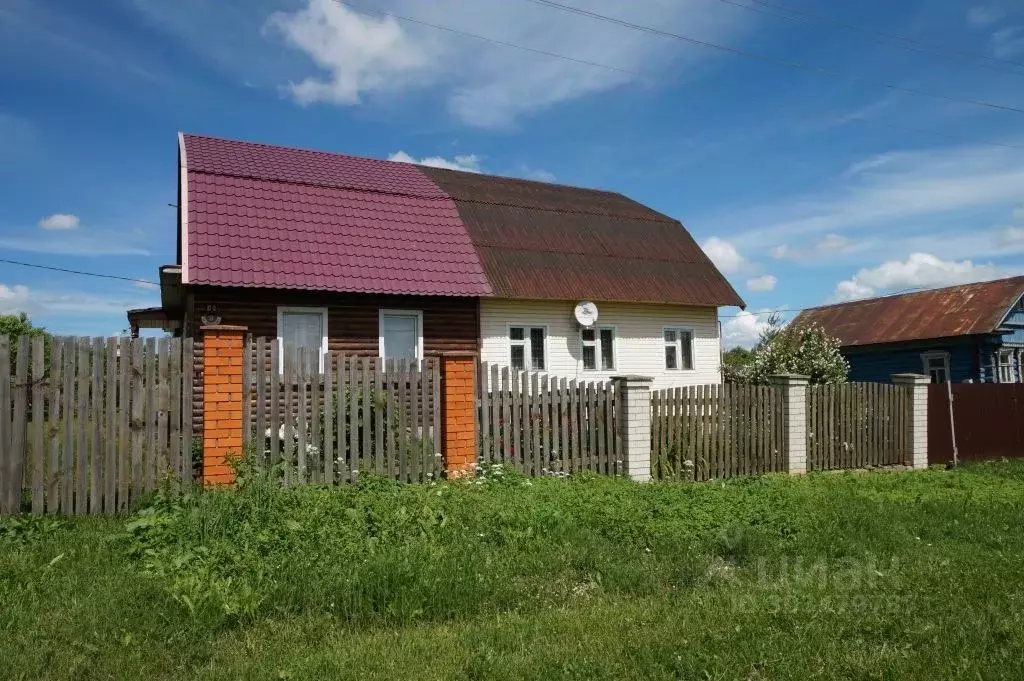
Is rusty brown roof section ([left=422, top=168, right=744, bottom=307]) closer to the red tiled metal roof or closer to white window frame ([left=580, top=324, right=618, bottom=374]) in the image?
white window frame ([left=580, top=324, right=618, bottom=374])

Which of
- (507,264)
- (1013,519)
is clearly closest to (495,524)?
(1013,519)

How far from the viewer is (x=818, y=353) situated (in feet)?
59.5

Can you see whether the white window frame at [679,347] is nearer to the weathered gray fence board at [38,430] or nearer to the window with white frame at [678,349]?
the window with white frame at [678,349]

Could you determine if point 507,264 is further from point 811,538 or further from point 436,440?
point 811,538

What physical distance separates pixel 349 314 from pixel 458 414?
19.0ft

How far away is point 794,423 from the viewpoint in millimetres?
11453

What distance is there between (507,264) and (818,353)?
8049 mm

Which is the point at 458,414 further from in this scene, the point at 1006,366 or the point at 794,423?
the point at 1006,366

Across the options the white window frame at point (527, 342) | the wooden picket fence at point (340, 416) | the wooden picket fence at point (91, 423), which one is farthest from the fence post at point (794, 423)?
the wooden picket fence at point (91, 423)

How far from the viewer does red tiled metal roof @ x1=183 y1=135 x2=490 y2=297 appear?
13.1 m

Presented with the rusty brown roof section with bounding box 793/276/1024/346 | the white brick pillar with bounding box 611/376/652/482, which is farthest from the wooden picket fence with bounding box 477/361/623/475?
the rusty brown roof section with bounding box 793/276/1024/346

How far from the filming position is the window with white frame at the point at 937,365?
25328 mm

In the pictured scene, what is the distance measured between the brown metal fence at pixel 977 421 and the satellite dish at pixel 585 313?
694 cm

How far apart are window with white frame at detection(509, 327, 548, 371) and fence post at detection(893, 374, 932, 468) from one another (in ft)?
23.8
